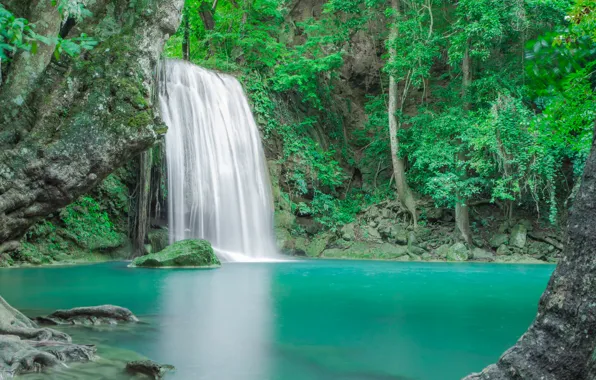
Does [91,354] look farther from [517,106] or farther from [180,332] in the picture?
[517,106]

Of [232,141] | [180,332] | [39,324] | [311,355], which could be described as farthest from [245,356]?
[232,141]

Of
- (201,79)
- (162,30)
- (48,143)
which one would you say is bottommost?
(48,143)

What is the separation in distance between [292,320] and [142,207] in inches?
427

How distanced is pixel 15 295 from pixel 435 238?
15.0 meters

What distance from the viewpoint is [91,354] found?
4.08 meters

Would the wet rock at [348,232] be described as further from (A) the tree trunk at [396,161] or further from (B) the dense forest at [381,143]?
(A) the tree trunk at [396,161]

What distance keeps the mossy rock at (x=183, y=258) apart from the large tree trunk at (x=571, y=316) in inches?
460

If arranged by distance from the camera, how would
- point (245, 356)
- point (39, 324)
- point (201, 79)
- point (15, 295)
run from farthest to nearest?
point (201, 79) → point (15, 295) → point (39, 324) → point (245, 356)

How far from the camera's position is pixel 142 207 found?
1588cm

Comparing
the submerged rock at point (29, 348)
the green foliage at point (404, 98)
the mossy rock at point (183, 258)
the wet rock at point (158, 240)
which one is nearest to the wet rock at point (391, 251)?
the green foliage at point (404, 98)

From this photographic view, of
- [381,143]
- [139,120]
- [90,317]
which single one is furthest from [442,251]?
[139,120]

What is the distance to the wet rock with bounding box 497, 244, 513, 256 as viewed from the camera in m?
18.1

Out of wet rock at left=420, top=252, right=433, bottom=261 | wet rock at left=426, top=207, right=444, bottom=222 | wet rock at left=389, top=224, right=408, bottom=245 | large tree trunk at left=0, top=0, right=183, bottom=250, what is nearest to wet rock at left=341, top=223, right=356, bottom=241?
wet rock at left=389, top=224, right=408, bottom=245

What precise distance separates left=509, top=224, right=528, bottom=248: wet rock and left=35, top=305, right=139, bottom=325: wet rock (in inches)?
Result: 618
